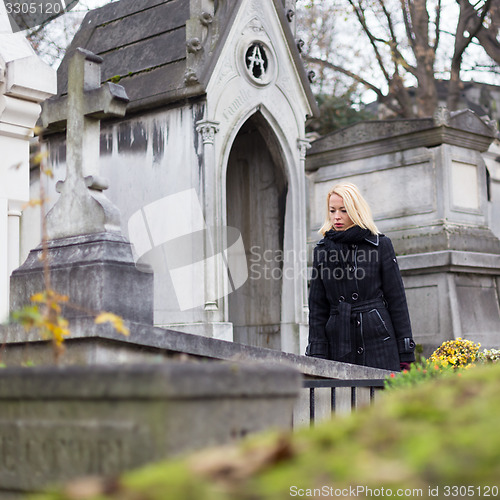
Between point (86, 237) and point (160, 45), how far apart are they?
4832mm

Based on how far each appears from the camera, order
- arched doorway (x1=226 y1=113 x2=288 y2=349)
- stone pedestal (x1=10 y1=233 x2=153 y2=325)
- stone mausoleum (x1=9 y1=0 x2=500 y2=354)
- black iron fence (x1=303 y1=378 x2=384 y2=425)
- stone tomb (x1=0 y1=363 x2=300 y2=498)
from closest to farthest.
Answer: stone tomb (x1=0 y1=363 x2=300 y2=498) < stone pedestal (x1=10 y1=233 x2=153 y2=325) < black iron fence (x1=303 y1=378 x2=384 y2=425) < stone mausoleum (x1=9 y1=0 x2=500 y2=354) < arched doorway (x1=226 y1=113 x2=288 y2=349)

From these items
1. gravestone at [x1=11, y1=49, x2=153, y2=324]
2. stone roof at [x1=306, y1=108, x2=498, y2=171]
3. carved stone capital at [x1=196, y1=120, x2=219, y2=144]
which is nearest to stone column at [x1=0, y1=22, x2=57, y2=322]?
gravestone at [x1=11, y1=49, x2=153, y2=324]

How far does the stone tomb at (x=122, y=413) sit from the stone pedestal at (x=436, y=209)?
8.05 metres

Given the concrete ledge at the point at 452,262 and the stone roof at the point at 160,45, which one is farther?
the concrete ledge at the point at 452,262

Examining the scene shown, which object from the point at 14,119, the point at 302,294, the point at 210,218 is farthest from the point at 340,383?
the point at 302,294

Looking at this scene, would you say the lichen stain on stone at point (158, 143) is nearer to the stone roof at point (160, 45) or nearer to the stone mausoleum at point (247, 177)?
the stone mausoleum at point (247, 177)

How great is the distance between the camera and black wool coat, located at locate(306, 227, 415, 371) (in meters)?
5.52

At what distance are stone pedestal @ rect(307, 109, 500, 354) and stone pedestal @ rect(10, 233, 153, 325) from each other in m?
5.98

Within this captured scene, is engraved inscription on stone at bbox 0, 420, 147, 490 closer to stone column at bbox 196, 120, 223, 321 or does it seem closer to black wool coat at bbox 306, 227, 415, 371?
black wool coat at bbox 306, 227, 415, 371

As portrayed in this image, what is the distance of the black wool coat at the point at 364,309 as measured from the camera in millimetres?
5523

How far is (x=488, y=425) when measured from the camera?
1.53 m

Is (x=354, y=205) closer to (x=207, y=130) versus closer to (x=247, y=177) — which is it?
(x=207, y=130)

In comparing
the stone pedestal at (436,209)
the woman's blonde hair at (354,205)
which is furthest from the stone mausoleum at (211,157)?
the woman's blonde hair at (354,205)

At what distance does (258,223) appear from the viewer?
31.4ft
